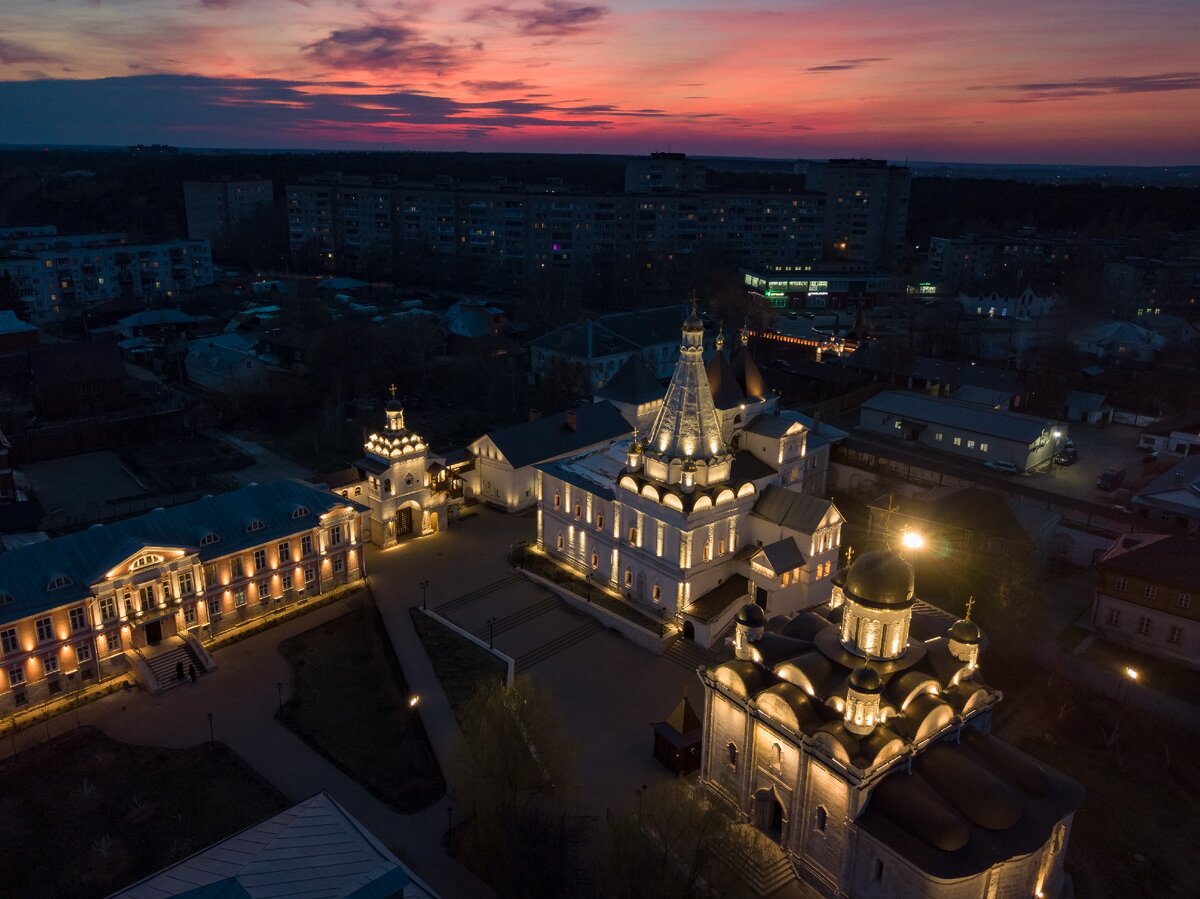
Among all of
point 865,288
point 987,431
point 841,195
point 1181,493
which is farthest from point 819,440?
point 841,195

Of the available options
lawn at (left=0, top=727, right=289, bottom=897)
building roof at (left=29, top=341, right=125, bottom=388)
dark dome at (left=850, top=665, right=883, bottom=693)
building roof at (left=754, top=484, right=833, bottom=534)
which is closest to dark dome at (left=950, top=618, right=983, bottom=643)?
dark dome at (left=850, top=665, right=883, bottom=693)

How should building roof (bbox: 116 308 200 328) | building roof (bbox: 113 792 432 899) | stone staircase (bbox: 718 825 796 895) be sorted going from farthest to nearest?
building roof (bbox: 116 308 200 328) < stone staircase (bbox: 718 825 796 895) < building roof (bbox: 113 792 432 899)

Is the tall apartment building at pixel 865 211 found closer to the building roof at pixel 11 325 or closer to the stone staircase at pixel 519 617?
the stone staircase at pixel 519 617

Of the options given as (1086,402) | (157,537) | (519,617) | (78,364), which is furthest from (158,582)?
(1086,402)

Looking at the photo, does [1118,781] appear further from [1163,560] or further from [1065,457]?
[1065,457]

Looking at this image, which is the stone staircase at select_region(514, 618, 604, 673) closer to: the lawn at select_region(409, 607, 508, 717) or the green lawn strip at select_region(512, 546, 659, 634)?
the lawn at select_region(409, 607, 508, 717)

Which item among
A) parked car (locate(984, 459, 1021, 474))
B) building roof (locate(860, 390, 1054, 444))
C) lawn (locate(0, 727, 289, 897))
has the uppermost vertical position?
building roof (locate(860, 390, 1054, 444))

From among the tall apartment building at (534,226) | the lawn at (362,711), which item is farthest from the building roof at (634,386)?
the tall apartment building at (534,226)
